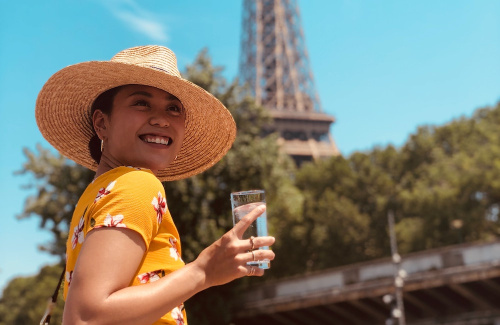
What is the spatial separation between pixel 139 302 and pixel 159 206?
315mm

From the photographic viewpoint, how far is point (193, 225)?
21.2 meters

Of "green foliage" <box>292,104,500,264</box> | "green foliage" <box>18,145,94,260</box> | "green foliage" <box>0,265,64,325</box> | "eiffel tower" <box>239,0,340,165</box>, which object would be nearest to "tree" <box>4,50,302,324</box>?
"green foliage" <box>18,145,94,260</box>

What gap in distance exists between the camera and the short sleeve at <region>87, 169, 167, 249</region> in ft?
6.07

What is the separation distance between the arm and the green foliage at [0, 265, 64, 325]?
28900 millimetres

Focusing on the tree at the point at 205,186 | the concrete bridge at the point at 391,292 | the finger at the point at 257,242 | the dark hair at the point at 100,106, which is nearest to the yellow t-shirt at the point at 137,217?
the finger at the point at 257,242

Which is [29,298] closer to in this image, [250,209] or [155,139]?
[155,139]

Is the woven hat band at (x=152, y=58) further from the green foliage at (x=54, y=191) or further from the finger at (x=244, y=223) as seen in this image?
the green foliage at (x=54, y=191)

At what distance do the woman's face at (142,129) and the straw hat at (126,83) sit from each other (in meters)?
0.05

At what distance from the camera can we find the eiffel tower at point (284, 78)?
196 ft

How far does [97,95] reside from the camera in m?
2.69

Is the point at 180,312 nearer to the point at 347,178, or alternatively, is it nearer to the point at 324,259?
the point at 324,259

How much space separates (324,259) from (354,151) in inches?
422

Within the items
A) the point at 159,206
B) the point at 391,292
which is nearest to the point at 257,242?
the point at 159,206

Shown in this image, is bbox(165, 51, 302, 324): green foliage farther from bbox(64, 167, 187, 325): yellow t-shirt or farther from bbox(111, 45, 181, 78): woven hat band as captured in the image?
bbox(64, 167, 187, 325): yellow t-shirt
